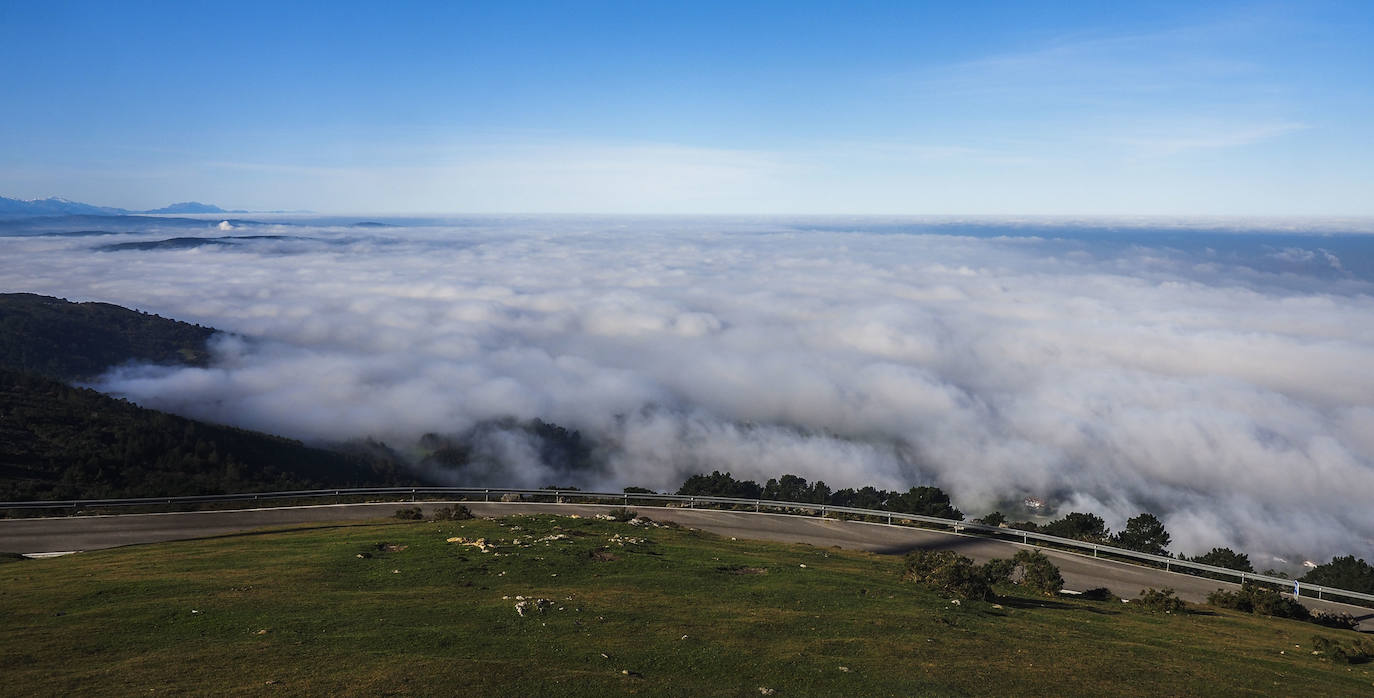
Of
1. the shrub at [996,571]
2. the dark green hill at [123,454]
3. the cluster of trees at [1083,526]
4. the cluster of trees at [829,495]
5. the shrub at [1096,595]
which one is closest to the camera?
the shrub at [996,571]

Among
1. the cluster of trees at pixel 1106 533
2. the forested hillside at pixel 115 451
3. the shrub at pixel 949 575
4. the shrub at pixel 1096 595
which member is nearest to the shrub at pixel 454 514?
the shrub at pixel 949 575

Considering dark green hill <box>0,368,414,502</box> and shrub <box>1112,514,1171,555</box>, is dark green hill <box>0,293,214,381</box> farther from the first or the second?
shrub <box>1112,514,1171,555</box>

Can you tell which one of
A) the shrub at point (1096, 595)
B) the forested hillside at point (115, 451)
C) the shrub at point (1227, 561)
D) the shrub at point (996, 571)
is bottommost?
the forested hillside at point (115, 451)

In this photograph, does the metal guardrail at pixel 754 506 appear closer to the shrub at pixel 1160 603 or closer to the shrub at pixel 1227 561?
the shrub at pixel 1227 561

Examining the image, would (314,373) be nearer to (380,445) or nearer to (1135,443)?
(380,445)

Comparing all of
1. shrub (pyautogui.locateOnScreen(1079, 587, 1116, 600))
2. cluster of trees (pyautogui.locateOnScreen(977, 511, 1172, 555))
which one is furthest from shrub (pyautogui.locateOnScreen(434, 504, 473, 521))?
cluster of trees (pyautogui.locateOnScreen(977, 511, 1172, 555))

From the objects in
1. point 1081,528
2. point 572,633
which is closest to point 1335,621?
point 1081,528

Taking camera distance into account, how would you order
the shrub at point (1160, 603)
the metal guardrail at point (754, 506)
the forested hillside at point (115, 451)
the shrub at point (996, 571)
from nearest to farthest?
the shrub at point (996, 571) → the shrub at point (1160, 603) → the metal guardrail at point (754, 506) → the forested hillside at point (115, 451)
